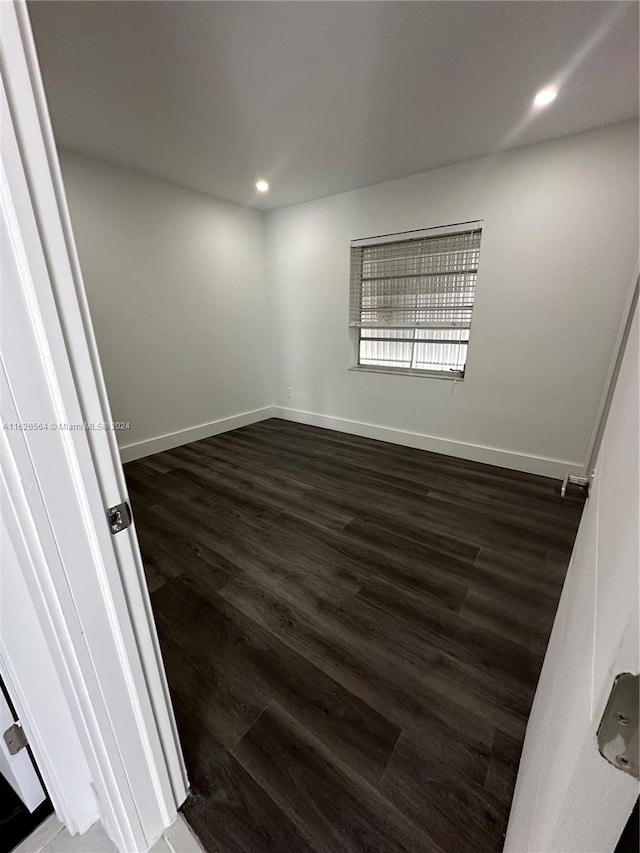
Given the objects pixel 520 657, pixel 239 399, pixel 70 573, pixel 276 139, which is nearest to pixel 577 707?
pixel 70 573

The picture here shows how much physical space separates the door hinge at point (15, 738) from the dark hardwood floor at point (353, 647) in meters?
0.48

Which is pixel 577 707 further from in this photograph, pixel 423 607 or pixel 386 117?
pixel 386 117

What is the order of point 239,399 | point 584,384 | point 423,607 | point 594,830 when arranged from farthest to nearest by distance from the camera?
point 239,399, point 584,384, point 423,607, point 594,830

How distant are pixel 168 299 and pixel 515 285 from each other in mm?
3249

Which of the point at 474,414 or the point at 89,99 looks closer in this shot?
the point at 89,99

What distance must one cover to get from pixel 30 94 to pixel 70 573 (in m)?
0.78

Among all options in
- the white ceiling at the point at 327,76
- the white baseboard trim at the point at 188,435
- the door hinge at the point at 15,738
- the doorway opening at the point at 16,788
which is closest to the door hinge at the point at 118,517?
the doorway opening at the point at 16,788

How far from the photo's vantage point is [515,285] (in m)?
2.80

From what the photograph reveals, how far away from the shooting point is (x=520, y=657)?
143 cm

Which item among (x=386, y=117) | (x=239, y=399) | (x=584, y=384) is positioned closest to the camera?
(x=386, y=117)

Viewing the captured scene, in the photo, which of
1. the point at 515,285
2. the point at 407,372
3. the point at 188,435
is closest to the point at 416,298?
the point at 407,372

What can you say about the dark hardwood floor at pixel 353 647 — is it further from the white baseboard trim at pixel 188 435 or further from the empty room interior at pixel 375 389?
the white baseboard trim at pixel 188 435

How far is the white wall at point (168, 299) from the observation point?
2.90 meters

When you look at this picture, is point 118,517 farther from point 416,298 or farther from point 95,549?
point 416,298
